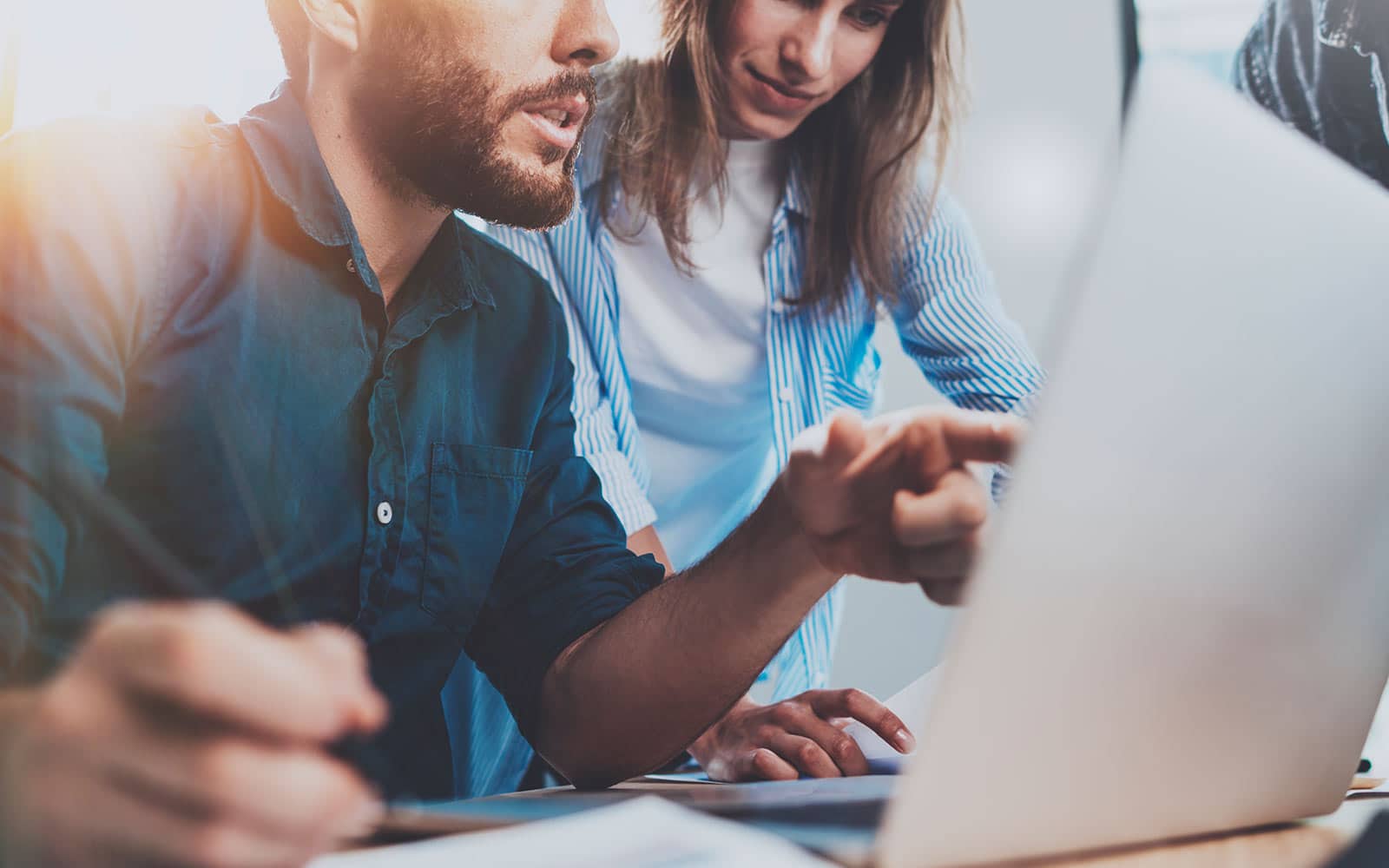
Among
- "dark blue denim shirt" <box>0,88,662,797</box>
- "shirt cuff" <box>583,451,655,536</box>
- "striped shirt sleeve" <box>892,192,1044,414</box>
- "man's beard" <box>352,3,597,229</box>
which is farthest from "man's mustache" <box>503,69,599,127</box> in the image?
"striped shirt sleeve" <box>892,192,1044,414</box>

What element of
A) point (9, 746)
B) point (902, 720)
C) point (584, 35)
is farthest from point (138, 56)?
point (902, 720)

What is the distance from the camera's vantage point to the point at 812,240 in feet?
4.08

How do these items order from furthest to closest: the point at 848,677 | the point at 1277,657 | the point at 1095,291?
the point at 848,677, the point at 1277,657, the point at 1095,291

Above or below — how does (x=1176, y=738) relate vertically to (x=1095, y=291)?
below

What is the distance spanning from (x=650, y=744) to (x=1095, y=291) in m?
0.49

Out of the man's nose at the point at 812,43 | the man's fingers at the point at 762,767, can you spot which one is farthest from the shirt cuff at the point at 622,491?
the man's nose at the point at 812,43

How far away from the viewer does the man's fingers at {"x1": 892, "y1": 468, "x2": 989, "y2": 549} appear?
39 centimetres

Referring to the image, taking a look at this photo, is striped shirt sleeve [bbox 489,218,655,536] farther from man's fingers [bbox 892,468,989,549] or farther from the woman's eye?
man's fingers [bbox 892,468,989,549]

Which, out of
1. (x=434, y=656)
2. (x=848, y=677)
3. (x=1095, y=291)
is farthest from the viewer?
(x=848, y=677)

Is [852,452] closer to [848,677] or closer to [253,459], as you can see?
[253,459]

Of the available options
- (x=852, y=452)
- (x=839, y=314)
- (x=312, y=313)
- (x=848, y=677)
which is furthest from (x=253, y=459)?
(x=848, y=677)

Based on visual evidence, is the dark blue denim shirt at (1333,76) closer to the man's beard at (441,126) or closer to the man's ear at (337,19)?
the man's beard at (441,126)

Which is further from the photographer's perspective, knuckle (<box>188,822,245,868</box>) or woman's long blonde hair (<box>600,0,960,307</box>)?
woman's long blonde hair (<box>600,0,960,307</box>)

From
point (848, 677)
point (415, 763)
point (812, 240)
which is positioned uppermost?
point (812, 240)
